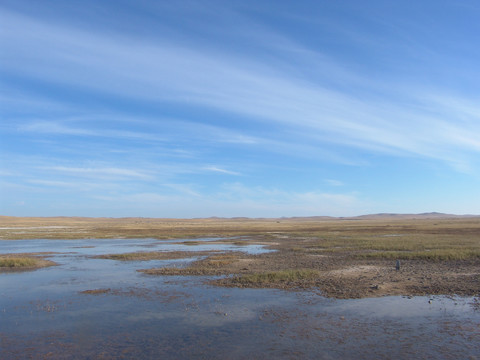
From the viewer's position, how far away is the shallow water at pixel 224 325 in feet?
33.8

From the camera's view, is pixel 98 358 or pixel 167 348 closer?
pixel 98 358

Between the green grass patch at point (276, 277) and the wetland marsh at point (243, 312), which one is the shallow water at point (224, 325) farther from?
the green grass patch at point (276, 277)

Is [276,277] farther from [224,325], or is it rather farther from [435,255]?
[435,255]

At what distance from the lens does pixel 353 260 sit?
27984mm

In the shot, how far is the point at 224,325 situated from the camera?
12.7m

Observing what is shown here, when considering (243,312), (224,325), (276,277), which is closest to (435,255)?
(276,277)

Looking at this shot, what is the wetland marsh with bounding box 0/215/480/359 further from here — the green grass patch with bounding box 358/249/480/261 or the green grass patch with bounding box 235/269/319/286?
the green grass patch with bounding box 358/249/480/261

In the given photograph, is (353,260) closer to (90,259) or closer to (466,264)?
(466,264)

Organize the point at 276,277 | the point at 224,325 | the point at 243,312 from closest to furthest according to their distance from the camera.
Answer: the point at 224,325 < the point at 243,312 < the point at 276,277

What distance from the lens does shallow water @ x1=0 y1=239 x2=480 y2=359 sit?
33.8ft

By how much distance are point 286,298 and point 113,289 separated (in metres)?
8.68

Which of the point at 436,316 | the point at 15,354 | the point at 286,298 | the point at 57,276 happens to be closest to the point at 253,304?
the point at 286,298

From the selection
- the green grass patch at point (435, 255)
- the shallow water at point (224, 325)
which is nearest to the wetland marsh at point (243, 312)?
the shallow water at point (224, 325)

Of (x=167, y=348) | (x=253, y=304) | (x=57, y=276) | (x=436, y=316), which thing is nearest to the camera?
(x=167, y=348)
